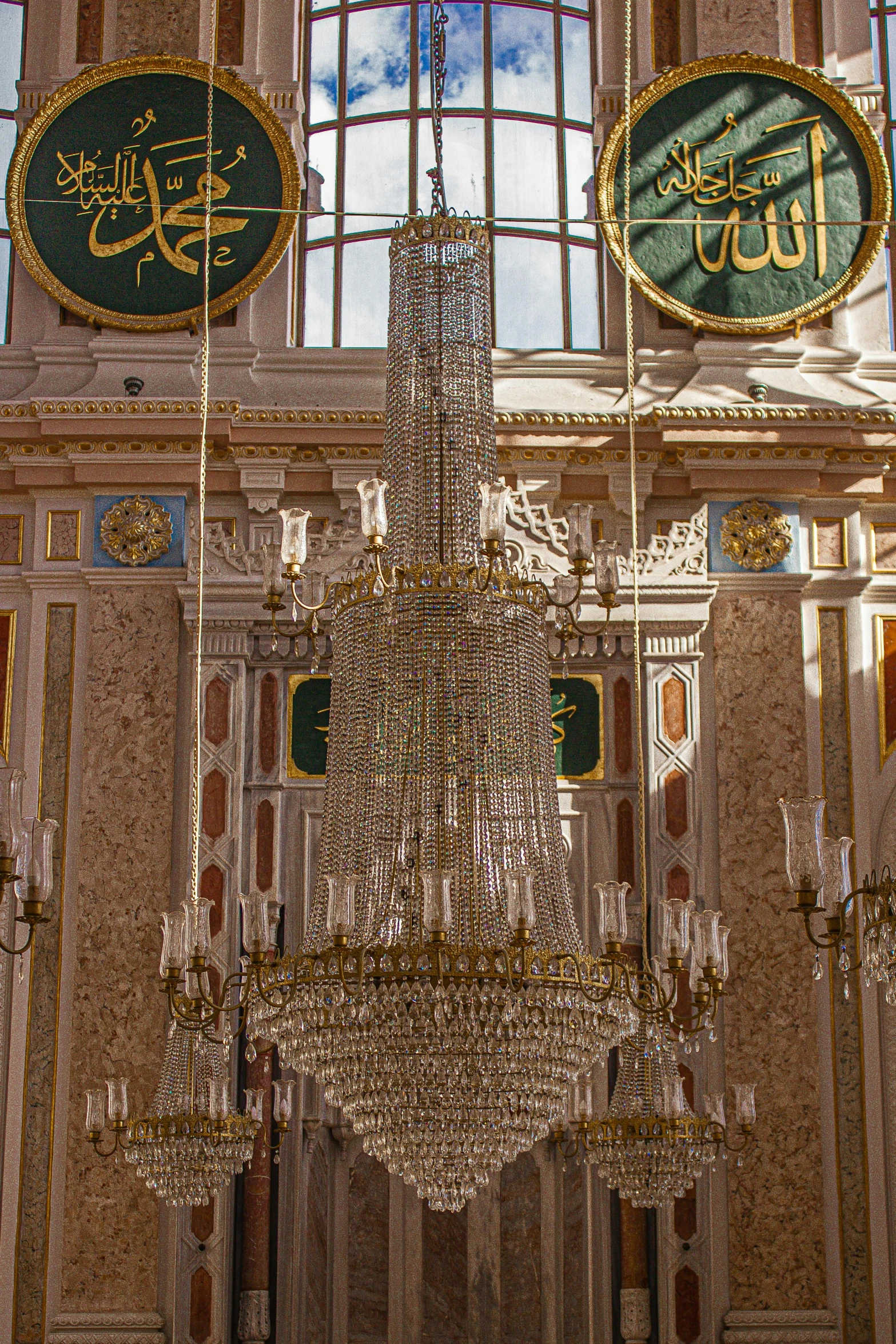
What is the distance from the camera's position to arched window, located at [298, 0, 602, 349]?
8.18m

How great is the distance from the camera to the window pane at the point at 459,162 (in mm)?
8289

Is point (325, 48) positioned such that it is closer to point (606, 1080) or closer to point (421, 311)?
point (421, 311)

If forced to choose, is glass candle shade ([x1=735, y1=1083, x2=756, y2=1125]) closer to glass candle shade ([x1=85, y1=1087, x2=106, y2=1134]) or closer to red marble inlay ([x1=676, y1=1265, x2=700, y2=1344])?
red marble inlay ([x1=676, y1=1265, x2=700, y2=1344])

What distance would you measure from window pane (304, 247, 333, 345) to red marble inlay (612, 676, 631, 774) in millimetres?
1974

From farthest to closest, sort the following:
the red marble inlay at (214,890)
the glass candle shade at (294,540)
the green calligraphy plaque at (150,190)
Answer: the green calligraphy plaque at (150,190)
the red marble inlay at (214,890)
the glass candle shade at (294,540)

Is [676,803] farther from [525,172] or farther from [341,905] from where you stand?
[341,905]

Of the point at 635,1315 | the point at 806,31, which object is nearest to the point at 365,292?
Answer: the point at 806,31

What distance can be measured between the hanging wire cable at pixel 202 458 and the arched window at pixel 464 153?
53cm

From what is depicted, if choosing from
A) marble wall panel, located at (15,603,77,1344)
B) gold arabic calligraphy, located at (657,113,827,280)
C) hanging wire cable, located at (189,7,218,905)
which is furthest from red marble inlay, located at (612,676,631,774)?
marble wall panel, located at (15,603,77,1344)

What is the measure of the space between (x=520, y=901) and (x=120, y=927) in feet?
10.7

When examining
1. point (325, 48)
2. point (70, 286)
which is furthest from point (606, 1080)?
point (325, 48)

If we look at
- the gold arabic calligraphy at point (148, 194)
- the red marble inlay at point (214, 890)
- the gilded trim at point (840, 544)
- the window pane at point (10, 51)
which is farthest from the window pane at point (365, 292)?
the red marble inlay at point (214, 890)

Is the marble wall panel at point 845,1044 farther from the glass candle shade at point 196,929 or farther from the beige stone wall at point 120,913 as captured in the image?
the glass candle shade at point 196,929

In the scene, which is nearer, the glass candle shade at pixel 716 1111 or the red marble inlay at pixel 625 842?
the glass candle shade at pixel 716 1111
